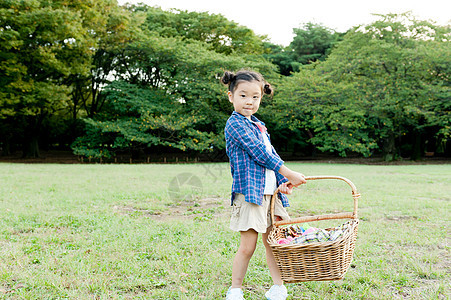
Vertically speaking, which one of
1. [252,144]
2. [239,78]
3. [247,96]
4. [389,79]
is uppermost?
[389,79]

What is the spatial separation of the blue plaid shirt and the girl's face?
47mm

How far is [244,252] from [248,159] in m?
0.58

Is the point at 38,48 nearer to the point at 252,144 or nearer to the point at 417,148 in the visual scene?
the point at 252,144

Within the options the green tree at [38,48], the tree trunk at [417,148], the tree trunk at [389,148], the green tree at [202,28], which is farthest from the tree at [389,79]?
the green tree at [38,48]

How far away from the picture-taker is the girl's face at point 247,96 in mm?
2223

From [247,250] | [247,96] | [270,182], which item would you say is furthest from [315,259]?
[247,96]

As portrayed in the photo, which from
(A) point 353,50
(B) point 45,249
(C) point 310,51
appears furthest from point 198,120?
(B) point 45,249

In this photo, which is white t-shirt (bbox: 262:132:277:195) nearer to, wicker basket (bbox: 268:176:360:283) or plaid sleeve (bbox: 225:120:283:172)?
plaid sleeve (bbox: 225:120:283:172)

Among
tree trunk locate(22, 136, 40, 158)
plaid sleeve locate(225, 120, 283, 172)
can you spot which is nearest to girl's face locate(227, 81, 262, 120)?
plaid sleeve locate(225, 120, 283, 172)

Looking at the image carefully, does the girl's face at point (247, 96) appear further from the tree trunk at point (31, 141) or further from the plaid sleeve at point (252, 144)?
the tree trunk at point (31, 141)

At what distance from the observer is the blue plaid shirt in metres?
2.09

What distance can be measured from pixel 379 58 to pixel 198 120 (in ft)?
31.6

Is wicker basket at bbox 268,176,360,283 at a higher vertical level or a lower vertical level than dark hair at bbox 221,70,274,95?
lower

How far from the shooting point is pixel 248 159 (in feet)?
7.08
